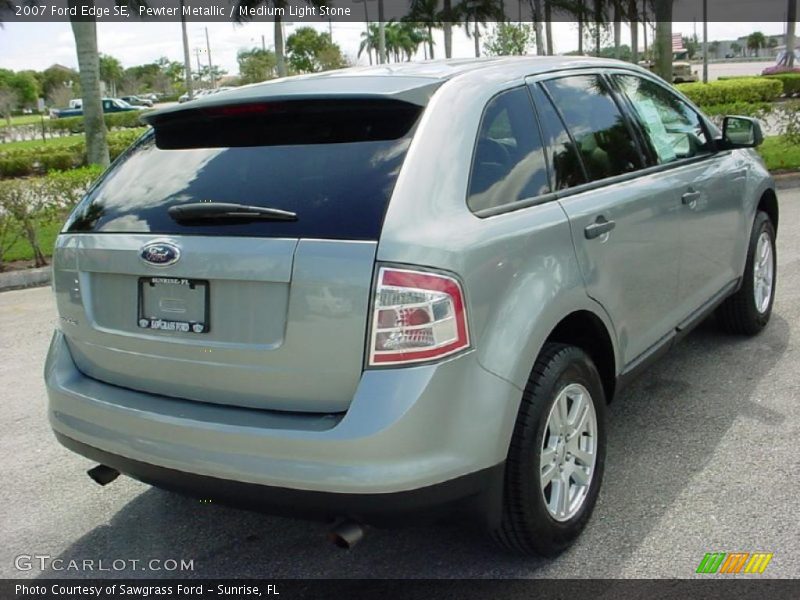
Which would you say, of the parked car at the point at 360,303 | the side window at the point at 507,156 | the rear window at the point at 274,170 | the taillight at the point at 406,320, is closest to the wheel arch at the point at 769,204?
the parked car at the point at 360,303

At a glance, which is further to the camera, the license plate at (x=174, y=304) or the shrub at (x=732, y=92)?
the shrub at (x=732, y=92)

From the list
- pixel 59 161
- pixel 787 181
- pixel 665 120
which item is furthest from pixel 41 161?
pixel 665 120

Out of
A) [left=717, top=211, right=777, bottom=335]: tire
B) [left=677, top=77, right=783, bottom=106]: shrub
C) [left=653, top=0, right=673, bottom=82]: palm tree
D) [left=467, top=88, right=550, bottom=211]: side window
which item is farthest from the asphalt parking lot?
[left=677, top=77, right=783, bottom=106]: shrub

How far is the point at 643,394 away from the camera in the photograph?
4684 mm

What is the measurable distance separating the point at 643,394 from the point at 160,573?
2745mm

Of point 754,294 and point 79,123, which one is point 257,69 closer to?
point 79,123

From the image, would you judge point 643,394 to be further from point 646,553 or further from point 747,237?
point 646,553

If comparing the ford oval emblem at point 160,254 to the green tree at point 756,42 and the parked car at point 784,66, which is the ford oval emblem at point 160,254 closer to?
the parked car at point 784,66

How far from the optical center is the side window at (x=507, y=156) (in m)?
2.92

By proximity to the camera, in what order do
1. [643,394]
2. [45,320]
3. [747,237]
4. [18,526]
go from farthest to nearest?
[45,320] < [747,237] < [643,394] < [18,526]

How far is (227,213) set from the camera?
2.74m

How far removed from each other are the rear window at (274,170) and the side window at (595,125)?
3.24ft

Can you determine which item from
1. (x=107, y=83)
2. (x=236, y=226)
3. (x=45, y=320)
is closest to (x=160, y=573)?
(x=236, y=226)

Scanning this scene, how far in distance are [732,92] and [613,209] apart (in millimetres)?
30075
